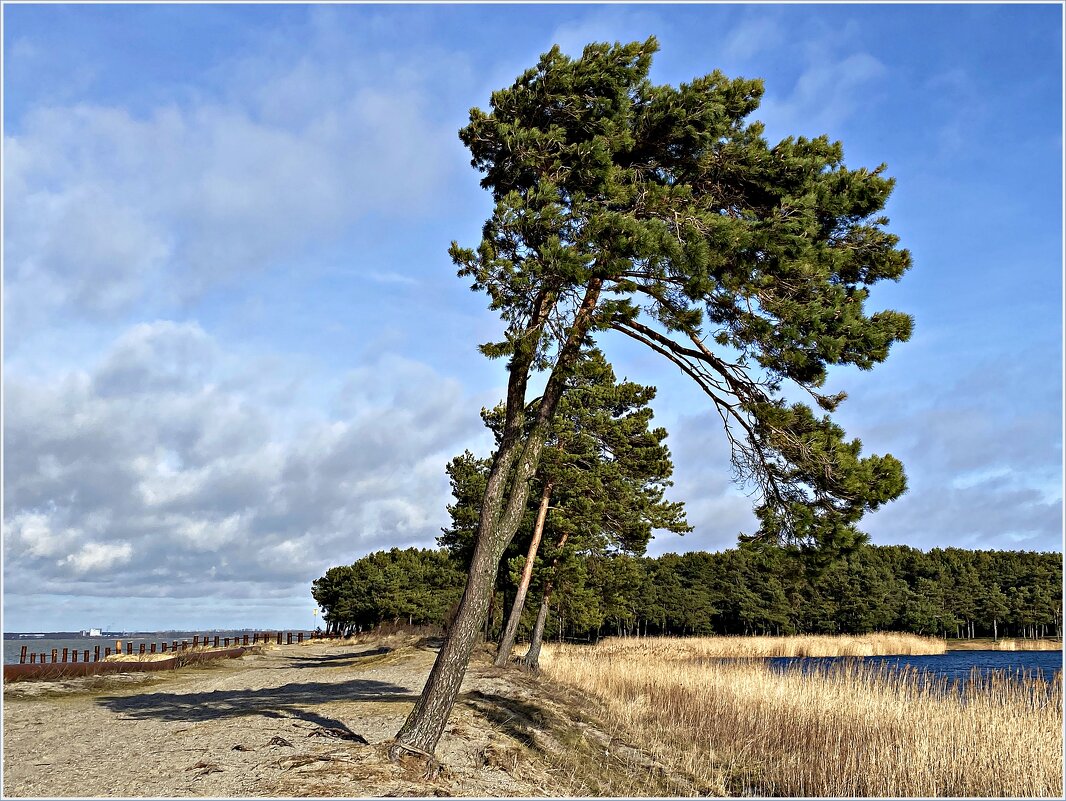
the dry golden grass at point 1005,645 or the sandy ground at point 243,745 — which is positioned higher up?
the sandy ground at point 243,745

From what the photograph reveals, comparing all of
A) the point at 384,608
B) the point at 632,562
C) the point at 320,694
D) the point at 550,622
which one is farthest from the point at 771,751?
the point at 384,608

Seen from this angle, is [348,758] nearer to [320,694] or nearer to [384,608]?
[320,694]

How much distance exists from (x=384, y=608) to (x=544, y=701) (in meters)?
37.8

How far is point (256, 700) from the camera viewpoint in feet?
49.4

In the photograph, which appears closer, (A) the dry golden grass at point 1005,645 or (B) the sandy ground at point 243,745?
(B) the sandy ground at point 243,745

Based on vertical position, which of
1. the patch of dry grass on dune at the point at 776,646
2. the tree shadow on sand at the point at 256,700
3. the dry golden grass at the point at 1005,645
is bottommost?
the dry golden grass at the point at 1005,645

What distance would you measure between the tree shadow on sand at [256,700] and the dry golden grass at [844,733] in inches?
192

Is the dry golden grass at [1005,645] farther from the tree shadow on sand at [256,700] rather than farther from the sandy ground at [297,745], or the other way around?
the tree shadow on sand at [256,700]

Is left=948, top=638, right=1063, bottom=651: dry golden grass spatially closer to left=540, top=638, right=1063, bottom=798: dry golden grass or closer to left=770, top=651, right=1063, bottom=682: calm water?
left=770, top=651, right=1063, bottom=682: calm water

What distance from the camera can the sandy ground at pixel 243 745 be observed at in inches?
325

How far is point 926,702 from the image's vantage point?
43.1 ft

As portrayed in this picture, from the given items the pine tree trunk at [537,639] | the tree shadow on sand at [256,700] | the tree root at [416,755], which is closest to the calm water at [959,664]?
the pine tree trunk at [537,639]

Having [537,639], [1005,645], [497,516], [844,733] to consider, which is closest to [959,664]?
[537,639]

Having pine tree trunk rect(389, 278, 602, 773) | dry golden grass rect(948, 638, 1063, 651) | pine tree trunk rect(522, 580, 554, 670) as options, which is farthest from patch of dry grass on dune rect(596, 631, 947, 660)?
pine tree trunk rect(389, 278, 602, 773)
